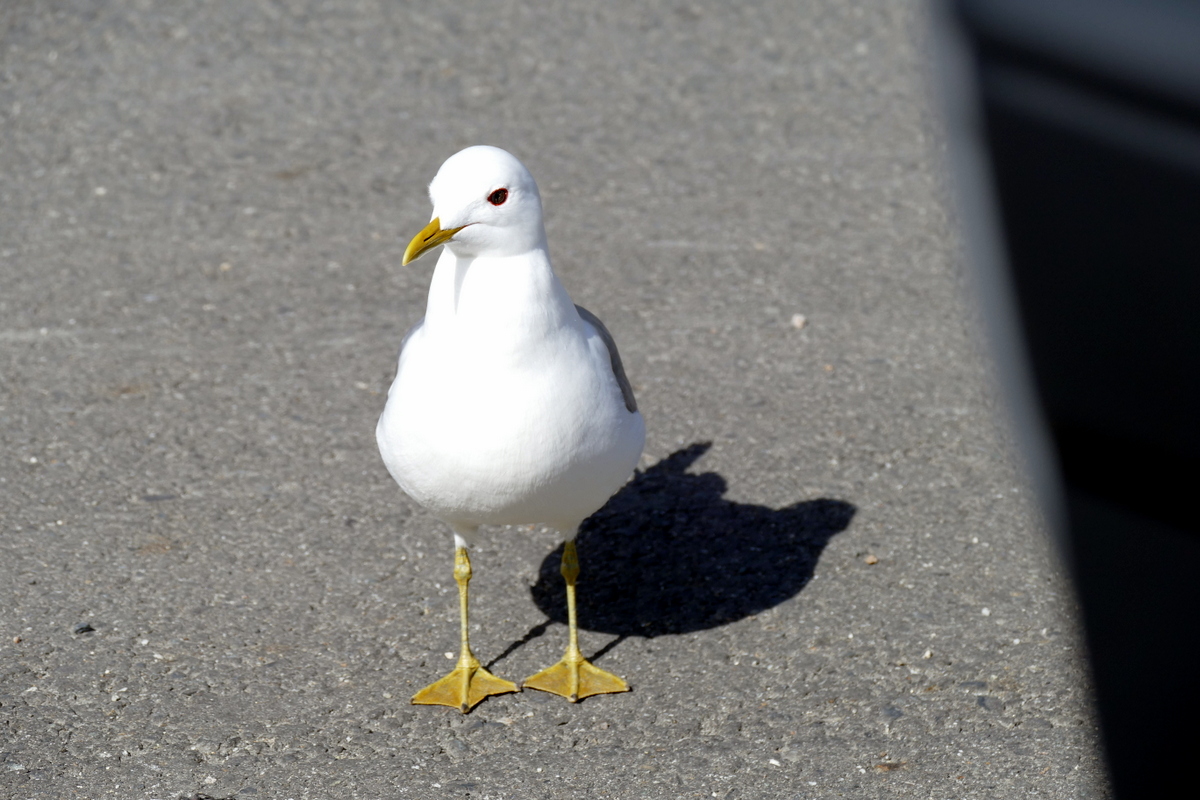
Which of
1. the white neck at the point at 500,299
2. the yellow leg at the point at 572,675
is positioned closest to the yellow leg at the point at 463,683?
the yellow leg at the point at 572,675

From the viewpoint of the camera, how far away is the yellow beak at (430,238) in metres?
3.35

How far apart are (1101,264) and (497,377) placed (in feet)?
8.11

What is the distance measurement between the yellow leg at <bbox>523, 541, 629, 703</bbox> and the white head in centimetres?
101

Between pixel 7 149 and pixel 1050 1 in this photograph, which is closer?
pixel 1050 1

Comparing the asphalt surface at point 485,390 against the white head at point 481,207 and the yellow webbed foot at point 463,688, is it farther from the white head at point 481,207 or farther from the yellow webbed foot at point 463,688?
the white head at point 481,207

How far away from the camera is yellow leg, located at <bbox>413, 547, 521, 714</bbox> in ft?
12.5

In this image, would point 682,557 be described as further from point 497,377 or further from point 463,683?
point 497,377

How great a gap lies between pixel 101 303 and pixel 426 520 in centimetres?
225

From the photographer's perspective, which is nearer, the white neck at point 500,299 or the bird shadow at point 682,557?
the white neck at point 500,299

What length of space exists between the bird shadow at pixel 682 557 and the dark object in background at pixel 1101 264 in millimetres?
3053

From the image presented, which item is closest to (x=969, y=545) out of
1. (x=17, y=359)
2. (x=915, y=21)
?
(x=17, y=359)

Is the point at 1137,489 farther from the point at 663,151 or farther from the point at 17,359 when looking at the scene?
the point at 663,151

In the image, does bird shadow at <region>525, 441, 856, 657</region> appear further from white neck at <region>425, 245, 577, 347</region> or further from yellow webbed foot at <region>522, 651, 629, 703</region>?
white neck at <region>425, 245, 577, 347</region>

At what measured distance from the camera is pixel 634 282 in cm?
619
